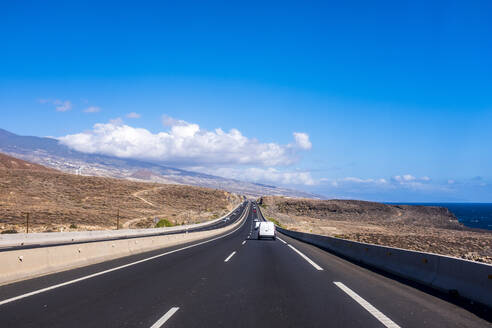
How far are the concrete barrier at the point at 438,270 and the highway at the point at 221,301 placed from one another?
1.90 feet

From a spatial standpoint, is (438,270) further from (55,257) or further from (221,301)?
(55,257)

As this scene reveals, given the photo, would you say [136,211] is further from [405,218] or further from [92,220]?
[405,218]

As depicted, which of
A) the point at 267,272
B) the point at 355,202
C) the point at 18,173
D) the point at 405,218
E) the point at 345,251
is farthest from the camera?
the point at 355,202

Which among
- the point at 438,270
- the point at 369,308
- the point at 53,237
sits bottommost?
the point at 53,237

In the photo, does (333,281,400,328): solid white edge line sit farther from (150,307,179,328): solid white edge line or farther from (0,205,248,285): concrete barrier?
(0,205,248,285): concrete barrier

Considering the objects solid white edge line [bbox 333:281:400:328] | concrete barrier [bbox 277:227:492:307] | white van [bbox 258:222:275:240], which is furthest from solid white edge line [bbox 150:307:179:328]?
white van [bbox 258:222:275:240]

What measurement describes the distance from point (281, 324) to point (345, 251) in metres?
13.8

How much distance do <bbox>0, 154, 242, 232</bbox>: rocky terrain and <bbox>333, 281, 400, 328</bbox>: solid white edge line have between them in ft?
132

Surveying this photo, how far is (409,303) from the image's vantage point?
26.4 feet

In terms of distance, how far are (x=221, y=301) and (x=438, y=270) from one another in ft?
17.9

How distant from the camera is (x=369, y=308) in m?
7.53

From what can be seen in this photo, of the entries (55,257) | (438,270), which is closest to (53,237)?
(55,257)

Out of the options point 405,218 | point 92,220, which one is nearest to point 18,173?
point 92,220

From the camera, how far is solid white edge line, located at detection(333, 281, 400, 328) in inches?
254
